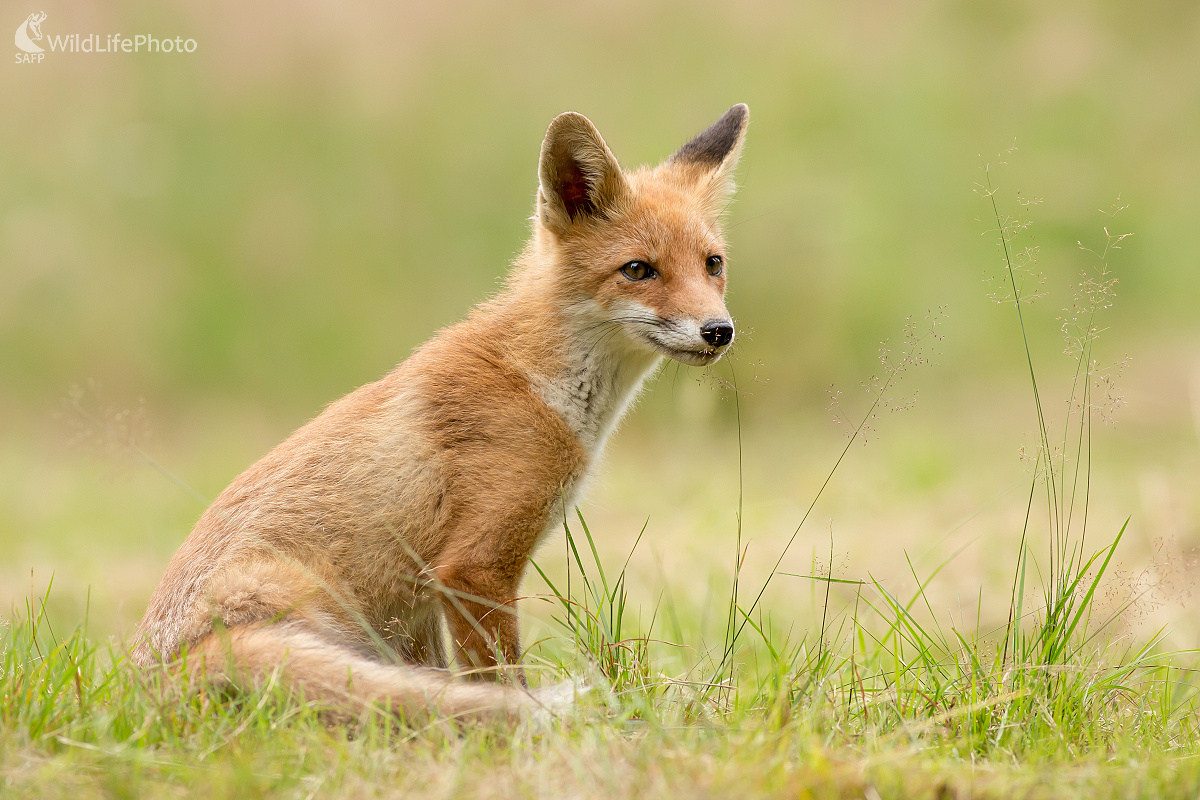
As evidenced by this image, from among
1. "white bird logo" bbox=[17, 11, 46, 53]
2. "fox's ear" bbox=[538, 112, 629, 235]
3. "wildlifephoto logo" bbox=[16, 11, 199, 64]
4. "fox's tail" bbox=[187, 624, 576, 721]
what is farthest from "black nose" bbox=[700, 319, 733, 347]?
"white bird logo" bbox=[17, 11, 46, 53]

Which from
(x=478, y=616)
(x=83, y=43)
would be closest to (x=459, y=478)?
(x=478, y=616)

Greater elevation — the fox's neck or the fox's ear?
the fox's ear

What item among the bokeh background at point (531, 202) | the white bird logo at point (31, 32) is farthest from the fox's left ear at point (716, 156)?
the white bird logo at point (31, 32)

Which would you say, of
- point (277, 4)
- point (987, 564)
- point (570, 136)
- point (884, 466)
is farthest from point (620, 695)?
point (277, 4)

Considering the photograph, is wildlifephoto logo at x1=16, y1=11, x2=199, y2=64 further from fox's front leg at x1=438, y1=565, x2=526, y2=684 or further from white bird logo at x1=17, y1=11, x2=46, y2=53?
fox's front leg at x1=438, y1=565, x2=526, y2=684

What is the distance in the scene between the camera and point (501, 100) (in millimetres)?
13375

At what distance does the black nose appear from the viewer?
3984 millimetres

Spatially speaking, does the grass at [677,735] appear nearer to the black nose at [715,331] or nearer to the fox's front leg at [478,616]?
the fox's front leg at [478,616]

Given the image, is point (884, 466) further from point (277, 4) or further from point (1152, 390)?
point (277, 4)

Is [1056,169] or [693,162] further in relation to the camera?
[1056,169]

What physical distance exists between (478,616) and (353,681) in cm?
64

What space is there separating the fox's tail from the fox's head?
160 cm

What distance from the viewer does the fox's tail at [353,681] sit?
3.04 meters

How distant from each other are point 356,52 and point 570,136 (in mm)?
10628
